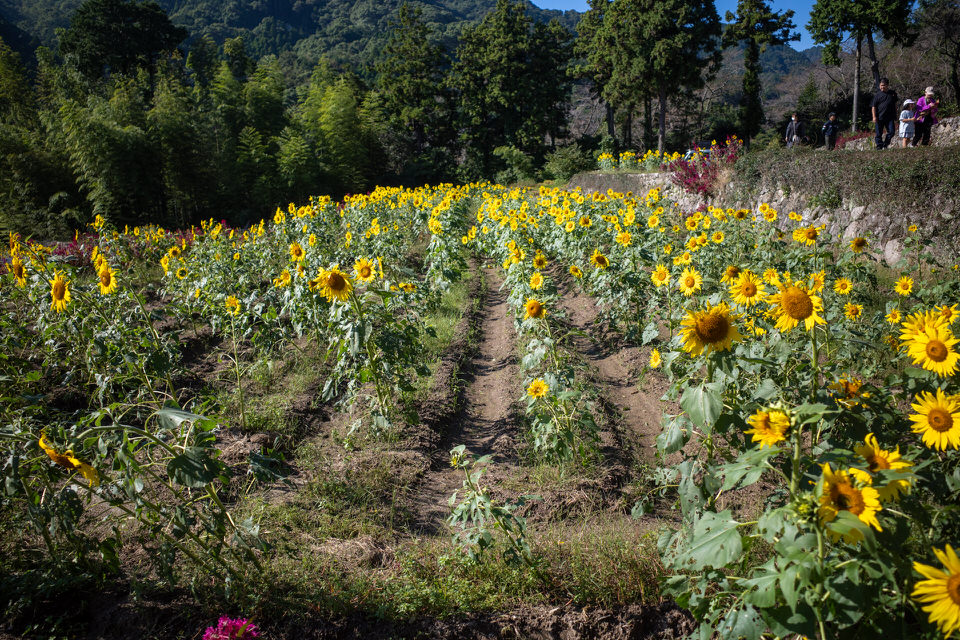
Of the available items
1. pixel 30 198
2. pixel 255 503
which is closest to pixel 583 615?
pixel 255 503

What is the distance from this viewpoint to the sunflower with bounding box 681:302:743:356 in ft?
5.62

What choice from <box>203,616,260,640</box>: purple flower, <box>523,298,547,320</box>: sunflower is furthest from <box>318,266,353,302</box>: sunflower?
<box>203,616,260,640</box>: purple flower

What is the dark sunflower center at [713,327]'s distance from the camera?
1708 mm

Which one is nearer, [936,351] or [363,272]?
[936,351]

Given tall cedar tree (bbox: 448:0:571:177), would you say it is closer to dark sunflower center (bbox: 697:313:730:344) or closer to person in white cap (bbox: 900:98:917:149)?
person in white cap (bbox: 900:98:917:149)

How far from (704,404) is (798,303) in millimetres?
669

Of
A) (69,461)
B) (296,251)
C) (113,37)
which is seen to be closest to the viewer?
(69,461)

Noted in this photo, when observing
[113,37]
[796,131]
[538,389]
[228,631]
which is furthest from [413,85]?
[228,631]

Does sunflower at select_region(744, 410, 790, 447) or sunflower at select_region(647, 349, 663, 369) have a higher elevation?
sunflower at select_region(744, 410, 790, 447)

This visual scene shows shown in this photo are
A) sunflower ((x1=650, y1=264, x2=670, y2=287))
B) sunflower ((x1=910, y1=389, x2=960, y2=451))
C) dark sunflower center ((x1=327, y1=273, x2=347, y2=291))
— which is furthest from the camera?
sunflower ((x1=650, y1=264, x2=670, y2=287))

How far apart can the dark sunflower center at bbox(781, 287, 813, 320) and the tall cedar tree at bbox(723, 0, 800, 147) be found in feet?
92.1

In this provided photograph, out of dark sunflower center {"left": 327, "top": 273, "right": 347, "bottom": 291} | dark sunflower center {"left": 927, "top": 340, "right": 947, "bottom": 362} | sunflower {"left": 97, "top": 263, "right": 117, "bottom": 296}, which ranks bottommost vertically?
dark sunflower center {"left": 927, "top": 340, "right": 947, "bottom": 362}

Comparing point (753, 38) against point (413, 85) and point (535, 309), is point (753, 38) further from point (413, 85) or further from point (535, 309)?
point (535, 309)

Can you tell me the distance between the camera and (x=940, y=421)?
1.41 metres
